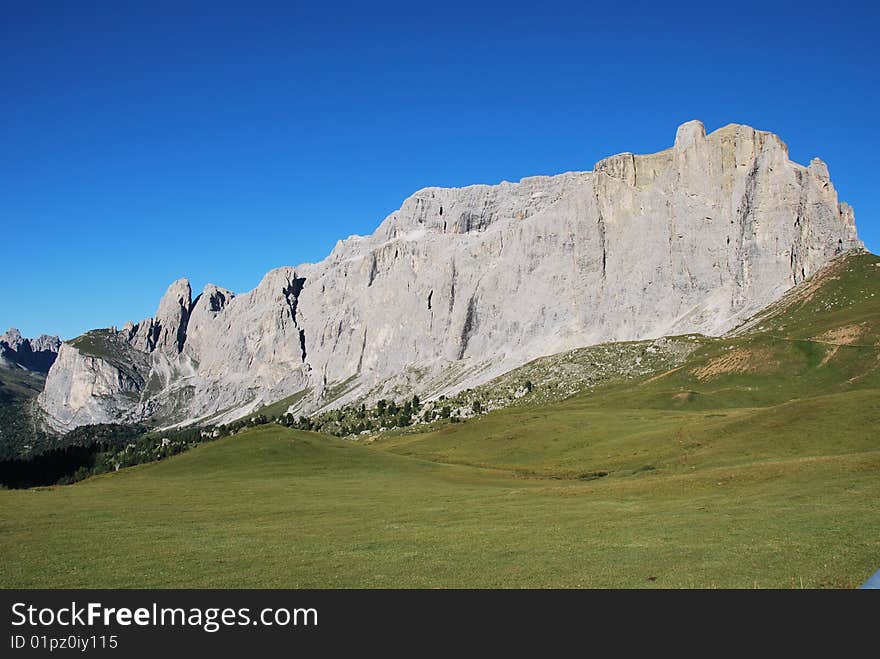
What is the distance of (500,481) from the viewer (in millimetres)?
78250

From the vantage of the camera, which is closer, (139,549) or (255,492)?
(139,549)

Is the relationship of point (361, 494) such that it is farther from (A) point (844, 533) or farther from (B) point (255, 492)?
(A) point (844, 533)

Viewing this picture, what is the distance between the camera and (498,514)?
4541 cm

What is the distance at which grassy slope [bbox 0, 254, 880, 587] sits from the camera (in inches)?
1092

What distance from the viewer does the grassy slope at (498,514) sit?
2773cm

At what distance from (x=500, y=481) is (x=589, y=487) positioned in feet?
65.8

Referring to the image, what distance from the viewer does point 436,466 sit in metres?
95.4
